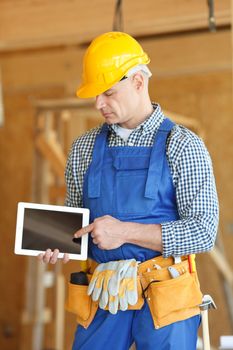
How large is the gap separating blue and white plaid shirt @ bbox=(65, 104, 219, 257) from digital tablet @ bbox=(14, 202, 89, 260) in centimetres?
29

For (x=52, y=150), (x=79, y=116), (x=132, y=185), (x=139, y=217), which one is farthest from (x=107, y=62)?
(x=79, y=116)

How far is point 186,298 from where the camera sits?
2.34 m

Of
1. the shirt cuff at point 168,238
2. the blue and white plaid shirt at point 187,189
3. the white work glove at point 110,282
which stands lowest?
the white work glove at point 110,282

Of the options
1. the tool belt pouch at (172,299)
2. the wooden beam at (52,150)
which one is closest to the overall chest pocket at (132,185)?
the tool belt pouch at (172,299)

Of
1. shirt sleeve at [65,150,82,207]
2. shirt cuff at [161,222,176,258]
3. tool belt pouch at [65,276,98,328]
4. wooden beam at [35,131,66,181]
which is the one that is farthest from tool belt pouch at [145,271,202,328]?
wooden beam at [35,131,66,181]

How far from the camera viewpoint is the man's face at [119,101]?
2.43m

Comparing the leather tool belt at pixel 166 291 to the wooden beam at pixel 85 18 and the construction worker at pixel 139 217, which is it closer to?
the construction worker at pixel 139 217

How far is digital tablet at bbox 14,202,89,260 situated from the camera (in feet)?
7.70

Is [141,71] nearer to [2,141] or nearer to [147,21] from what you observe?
[147,21]

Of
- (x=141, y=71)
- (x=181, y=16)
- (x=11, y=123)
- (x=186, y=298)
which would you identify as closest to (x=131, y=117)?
(x=141, y=71)

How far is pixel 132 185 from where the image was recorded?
237 cm

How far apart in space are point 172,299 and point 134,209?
32cm

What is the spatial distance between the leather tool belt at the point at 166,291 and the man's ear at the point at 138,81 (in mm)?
604

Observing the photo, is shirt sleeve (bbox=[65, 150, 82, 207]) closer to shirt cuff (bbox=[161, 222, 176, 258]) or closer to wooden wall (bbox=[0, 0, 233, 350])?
shirt cuff (bbox=[161, 222, 176, 258])
